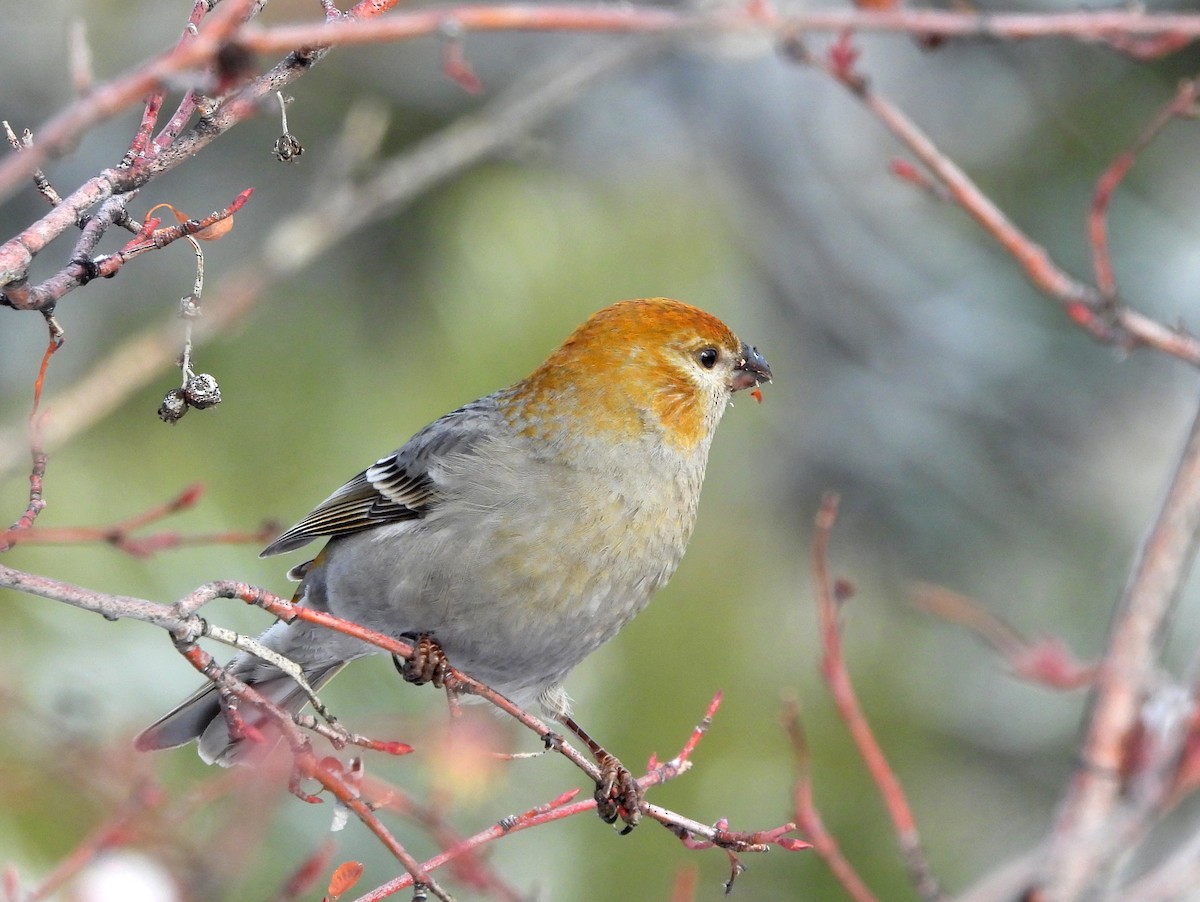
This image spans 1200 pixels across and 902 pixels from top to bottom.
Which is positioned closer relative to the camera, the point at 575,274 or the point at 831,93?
the point at 575,274

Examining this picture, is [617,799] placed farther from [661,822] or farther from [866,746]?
[866,746]

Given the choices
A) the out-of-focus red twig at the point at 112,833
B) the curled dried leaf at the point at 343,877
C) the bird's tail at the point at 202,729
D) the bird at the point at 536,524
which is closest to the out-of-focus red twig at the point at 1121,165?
the bird at the point at 536,524

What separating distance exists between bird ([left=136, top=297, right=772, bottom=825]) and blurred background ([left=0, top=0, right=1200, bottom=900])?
250 millimetres

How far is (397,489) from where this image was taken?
10.9ft

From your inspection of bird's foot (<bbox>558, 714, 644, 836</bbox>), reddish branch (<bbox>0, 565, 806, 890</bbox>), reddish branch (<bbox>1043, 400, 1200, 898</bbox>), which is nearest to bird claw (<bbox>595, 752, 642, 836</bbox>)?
bird's foot (<bbox>558, 714, 644, 836</bbox>)

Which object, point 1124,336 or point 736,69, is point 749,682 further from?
point 736,69

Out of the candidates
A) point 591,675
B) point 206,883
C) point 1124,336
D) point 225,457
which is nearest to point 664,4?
point 225,457

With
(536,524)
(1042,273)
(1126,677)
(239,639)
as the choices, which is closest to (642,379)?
(536,524)

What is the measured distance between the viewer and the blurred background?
407 cm

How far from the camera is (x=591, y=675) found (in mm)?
4133

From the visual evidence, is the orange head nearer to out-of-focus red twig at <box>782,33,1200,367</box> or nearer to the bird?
the bird

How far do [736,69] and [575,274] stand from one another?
2.45 m

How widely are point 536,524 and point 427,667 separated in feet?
1.30

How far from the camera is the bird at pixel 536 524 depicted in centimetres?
293
